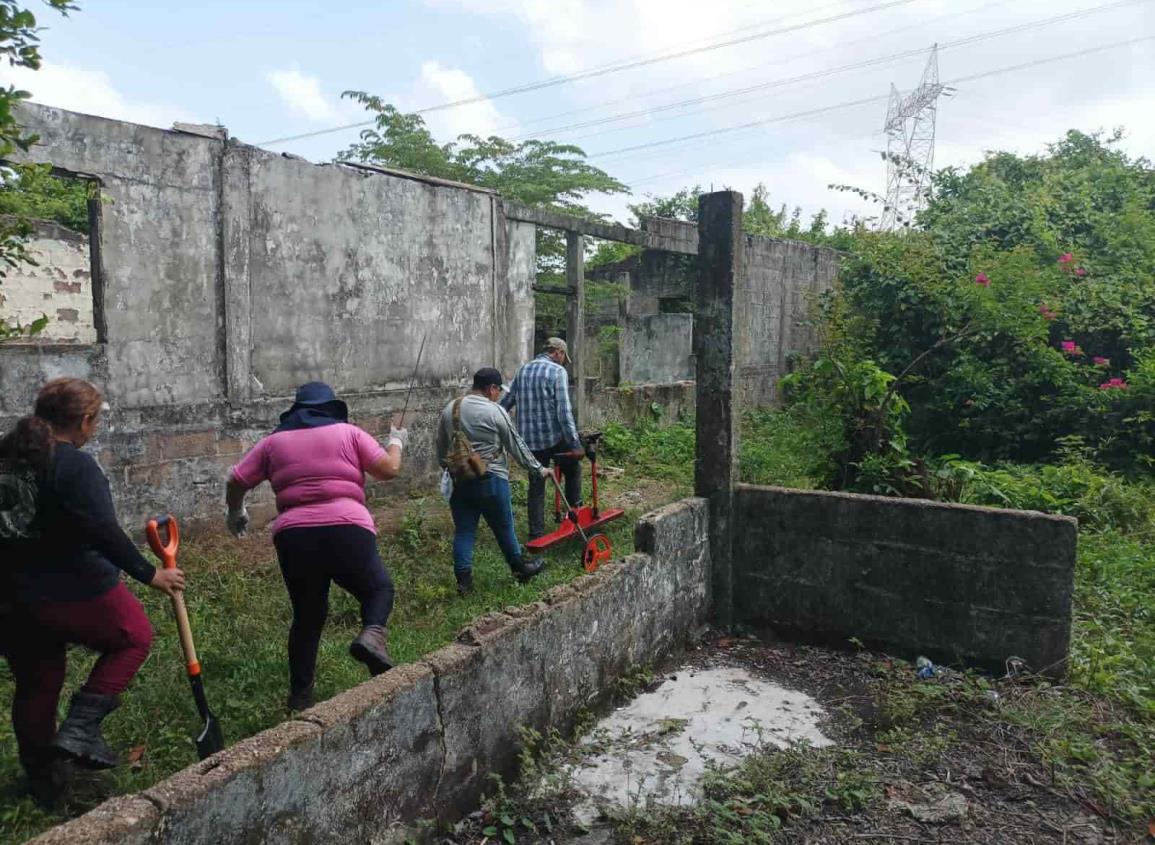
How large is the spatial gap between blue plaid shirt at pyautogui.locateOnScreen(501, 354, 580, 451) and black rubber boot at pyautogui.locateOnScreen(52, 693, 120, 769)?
157 inches

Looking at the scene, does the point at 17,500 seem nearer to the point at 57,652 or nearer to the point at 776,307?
the point at 57,652

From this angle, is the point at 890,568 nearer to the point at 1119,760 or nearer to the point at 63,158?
the point at 1119,760

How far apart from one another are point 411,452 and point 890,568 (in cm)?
471

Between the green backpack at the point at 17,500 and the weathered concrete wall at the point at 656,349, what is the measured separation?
11264 millimetres

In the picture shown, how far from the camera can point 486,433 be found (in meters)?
5.73


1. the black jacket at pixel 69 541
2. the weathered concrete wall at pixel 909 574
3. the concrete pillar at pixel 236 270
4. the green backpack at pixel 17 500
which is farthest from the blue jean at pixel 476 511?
the green backpack at pixel 17 500

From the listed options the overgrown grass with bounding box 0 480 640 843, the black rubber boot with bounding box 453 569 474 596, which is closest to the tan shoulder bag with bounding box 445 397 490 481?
the black rubber boot with bounding box 453 569 474 596

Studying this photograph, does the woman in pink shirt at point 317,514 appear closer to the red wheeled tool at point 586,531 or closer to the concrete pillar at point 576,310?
the red wheeled tool at point 586,531

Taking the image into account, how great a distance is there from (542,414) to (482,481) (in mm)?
1223

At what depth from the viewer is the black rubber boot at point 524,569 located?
588 cm

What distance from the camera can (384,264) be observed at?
7879 mm

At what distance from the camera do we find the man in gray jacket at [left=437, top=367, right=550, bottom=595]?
5719 millimetres

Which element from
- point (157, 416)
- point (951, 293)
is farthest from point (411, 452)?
point (951, 293)

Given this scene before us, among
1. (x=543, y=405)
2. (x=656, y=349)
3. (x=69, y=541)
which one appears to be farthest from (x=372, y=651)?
(x=656, y=349)
